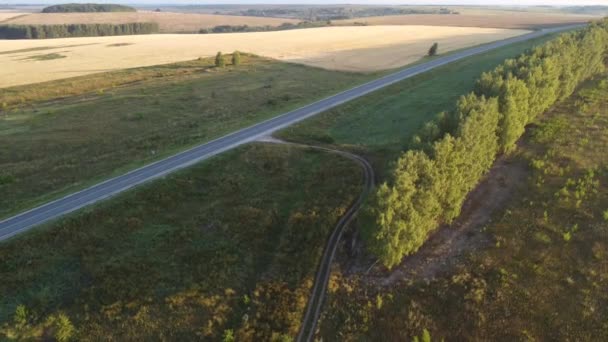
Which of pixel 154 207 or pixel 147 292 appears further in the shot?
pixel 154 207

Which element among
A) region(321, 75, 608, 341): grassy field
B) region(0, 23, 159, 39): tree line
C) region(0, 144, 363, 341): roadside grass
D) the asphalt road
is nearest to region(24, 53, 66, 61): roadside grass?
region(0, 23, 159, 39): tree line

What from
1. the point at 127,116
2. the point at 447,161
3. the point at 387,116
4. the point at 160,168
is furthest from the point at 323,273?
the point at 127,116

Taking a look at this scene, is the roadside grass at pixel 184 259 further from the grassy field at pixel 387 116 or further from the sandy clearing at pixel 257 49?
the sandy clearing at pixel 257 49

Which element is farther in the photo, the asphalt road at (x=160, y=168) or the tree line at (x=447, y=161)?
the asphalt road at (x=160, y=168)

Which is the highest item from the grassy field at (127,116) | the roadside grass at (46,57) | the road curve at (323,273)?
the roadside grass at (46,57)

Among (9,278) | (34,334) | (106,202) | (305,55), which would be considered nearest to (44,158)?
(106,202)

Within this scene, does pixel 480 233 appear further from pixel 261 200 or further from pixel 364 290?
pixel 261 200

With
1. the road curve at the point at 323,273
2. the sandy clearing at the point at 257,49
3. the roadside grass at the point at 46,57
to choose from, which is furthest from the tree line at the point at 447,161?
the roadside grass at the point at 46,57
